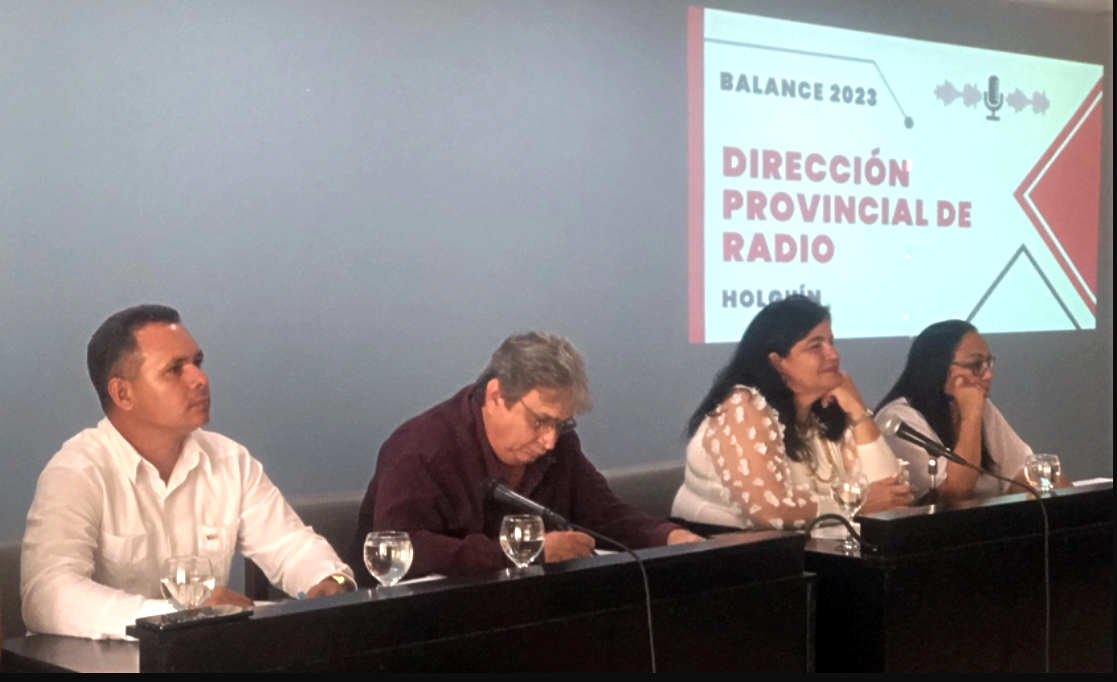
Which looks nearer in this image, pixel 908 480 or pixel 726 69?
pixel 908 480

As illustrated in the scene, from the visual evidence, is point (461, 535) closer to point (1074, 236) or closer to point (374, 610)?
point (374, 610)

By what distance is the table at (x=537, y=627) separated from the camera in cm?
172

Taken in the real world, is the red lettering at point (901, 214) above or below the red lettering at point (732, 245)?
above

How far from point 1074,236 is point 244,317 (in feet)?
13.1

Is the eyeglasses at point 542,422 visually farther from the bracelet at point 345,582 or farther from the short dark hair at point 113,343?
the short dark hair at point 113,343

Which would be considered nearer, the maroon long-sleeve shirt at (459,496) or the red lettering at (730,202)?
the maroon long-sleeve shirt at (459,496)

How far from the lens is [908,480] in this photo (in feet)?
12.0

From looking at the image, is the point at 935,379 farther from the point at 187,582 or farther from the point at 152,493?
the point at 187,582

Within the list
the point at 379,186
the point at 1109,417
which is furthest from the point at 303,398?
the point at 1109,417

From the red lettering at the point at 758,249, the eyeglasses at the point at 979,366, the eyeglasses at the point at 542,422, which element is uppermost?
the red lettering at the point at 758,249

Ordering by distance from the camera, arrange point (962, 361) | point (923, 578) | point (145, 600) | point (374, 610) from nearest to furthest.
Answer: point (374, 610) → point (145, 600) → point (923, 578) → point (962, 361)

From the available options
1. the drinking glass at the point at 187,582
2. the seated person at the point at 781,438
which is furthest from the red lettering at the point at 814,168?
the drinking glass at the point at 187,582

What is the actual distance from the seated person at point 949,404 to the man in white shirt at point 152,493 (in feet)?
6.34

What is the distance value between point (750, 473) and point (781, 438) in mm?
195
